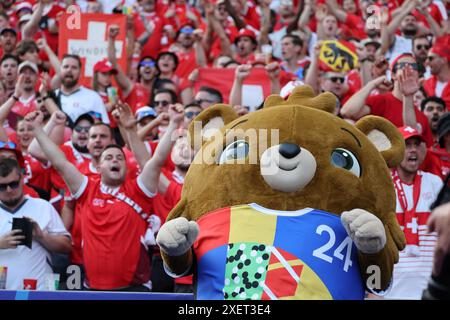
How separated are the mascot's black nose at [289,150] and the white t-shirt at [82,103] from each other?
4.79 meters

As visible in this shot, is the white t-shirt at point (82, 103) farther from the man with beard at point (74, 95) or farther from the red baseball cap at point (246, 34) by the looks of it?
the red baseball cap at point (246, 34)

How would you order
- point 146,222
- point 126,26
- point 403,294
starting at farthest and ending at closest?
point 126,26 → point 146,222 → point 403,294

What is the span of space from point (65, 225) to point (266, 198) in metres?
3.23

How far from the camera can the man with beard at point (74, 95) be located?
29.7 feet

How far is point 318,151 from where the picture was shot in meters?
4.46

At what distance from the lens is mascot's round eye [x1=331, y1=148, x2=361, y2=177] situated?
451cm

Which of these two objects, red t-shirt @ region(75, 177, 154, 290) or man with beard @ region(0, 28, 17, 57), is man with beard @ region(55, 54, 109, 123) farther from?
red t-shirt @ region(75, 177, 154, 290)

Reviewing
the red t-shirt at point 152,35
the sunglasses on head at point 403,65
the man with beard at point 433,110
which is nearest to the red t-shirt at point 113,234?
the sunglasses on head at point 403,65

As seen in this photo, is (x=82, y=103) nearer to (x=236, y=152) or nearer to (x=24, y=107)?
(x=24, y=107)

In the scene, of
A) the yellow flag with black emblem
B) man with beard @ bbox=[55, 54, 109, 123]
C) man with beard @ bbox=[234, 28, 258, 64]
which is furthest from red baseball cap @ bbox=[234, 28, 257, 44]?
man with beard @ bbox=[55, 54, 109, 123]

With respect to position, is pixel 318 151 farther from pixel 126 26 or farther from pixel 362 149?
pixel 126 26

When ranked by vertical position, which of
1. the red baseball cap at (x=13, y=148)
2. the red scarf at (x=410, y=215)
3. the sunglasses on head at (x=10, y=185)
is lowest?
the red scarf at (x=410, y=215)

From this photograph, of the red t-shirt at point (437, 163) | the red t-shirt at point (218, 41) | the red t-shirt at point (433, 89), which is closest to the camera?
the red t-shirt at point (437, 163)
